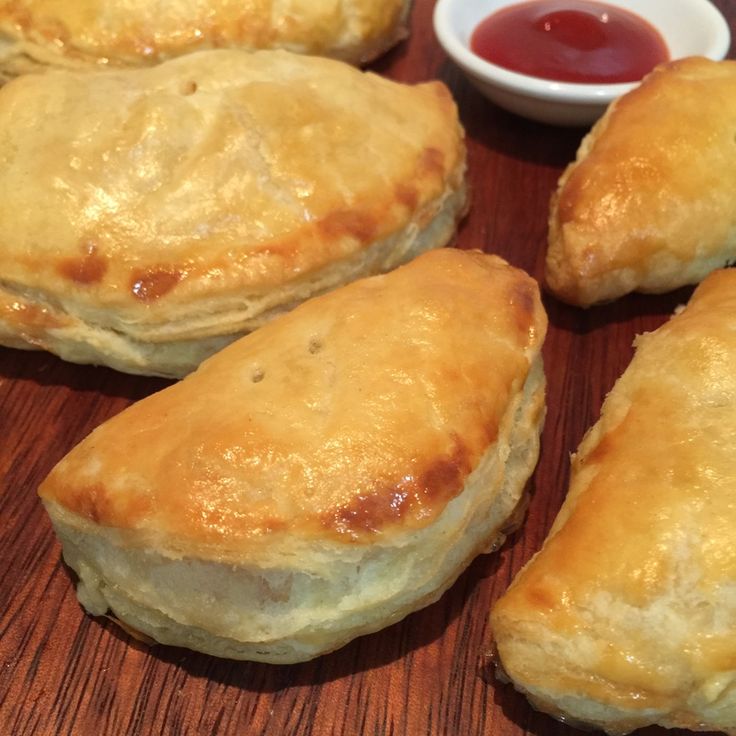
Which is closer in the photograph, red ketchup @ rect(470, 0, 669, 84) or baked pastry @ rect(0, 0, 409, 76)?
baked pastry @ rect(0, 0, 409, 76)

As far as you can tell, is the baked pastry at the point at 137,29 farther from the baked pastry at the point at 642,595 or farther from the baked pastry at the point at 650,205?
the baked pastry at the point at 642,595

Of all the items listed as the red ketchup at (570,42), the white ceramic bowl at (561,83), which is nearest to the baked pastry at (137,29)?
the white ceramic bowl at (561,83)

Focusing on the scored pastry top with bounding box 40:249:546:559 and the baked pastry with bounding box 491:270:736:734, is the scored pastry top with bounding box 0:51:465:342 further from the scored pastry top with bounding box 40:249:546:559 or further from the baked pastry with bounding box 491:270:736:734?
the baked pastry with bounding box 491:270:736:734

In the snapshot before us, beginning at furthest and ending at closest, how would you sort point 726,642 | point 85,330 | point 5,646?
1. point 85,330
2. point 5,646
3. point 726,642

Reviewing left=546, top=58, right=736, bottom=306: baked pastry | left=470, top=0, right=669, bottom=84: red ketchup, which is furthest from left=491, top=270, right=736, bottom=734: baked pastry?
left=470, top=0, right=669, bottom=84: red ketchup

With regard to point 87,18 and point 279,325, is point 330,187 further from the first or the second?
point 87,18

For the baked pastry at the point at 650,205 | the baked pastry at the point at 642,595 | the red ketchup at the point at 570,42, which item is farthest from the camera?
the red ketchup at the point at 570,42

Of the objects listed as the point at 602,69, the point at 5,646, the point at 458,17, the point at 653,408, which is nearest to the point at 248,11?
the point at 458,17
